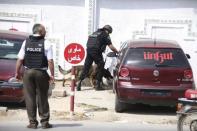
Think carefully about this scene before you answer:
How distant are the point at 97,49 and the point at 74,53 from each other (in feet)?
12.1

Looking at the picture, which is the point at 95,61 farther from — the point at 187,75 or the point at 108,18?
the point at 187,75

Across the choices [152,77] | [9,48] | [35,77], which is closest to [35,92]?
[35,77]

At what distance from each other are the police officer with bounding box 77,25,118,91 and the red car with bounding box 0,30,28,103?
2.91 metres

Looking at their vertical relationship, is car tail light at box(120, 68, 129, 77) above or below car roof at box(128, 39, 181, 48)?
below

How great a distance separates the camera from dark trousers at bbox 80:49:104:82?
16.3 m

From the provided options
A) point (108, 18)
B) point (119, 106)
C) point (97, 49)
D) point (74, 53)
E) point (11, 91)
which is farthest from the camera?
point (108, 18)

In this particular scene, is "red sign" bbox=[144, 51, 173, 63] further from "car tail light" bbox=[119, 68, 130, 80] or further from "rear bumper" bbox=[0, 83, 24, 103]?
"rear bumper" bbox=[0, 83, 24, 103]

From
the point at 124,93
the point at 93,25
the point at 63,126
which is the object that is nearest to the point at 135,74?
the point at 124,93

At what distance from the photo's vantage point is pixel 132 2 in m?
18.0

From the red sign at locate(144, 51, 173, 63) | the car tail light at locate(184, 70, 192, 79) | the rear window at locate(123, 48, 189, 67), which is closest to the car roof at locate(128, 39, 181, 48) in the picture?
the rear window at locate(123, 48, 189, 67)

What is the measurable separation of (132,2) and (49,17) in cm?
264

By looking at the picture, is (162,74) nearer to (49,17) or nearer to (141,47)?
(141,47)

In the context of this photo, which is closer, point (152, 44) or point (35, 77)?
point (35, 77)

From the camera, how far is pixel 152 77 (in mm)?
12562
